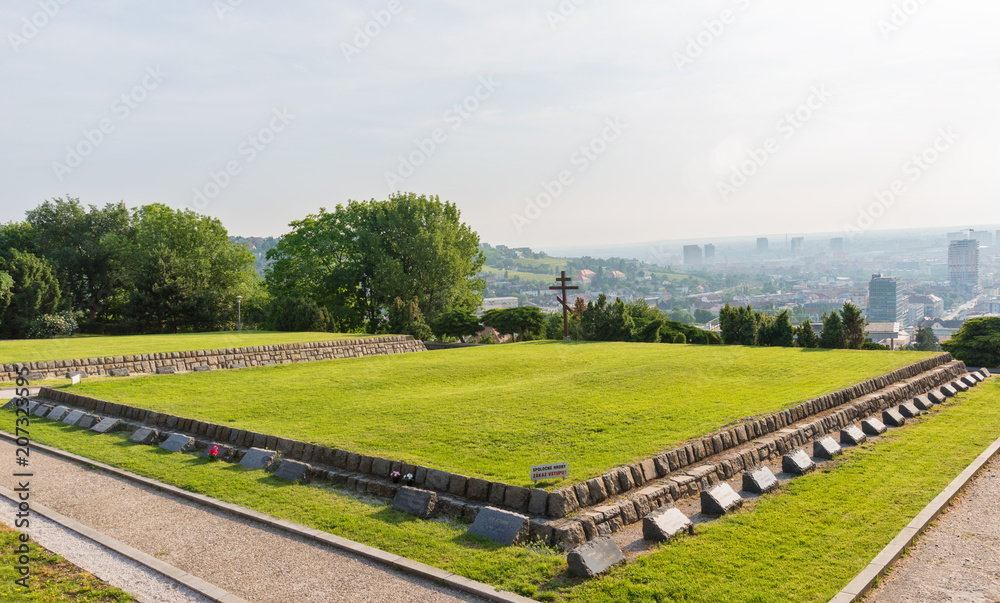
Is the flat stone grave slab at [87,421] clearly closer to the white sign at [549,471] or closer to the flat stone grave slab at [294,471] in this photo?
the flat stone grave slab at [294,471]

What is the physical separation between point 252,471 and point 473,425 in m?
3.30

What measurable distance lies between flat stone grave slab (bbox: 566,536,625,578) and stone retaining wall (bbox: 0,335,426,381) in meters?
17.8

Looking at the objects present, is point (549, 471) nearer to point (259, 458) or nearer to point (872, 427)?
point (259, 458)

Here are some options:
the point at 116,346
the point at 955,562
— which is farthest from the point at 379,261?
the point at 955,562

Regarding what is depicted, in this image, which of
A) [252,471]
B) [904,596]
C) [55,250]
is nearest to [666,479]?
[904,596]

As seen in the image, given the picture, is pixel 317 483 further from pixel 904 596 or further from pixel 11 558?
pixel 904 596

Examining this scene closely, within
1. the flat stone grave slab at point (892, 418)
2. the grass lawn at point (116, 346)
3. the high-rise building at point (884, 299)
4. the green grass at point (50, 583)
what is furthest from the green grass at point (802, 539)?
Result: the high-rise building at point (884, 299)

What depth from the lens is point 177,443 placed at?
1013cm

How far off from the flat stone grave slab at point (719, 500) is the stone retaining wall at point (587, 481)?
458 mm

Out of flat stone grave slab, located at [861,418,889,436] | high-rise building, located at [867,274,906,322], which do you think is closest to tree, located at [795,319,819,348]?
flat stone grave slab, located at [861,418,889,436]

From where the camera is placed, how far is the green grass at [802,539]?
5.00 metres

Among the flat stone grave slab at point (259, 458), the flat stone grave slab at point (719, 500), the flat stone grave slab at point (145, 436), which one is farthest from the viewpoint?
the flat stone grave slab at point (145, 436)

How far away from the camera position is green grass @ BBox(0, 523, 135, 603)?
16.9 feet

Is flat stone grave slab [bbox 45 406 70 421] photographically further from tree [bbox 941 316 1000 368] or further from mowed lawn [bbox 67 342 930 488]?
tree [bbox 941 316 1000 368]
